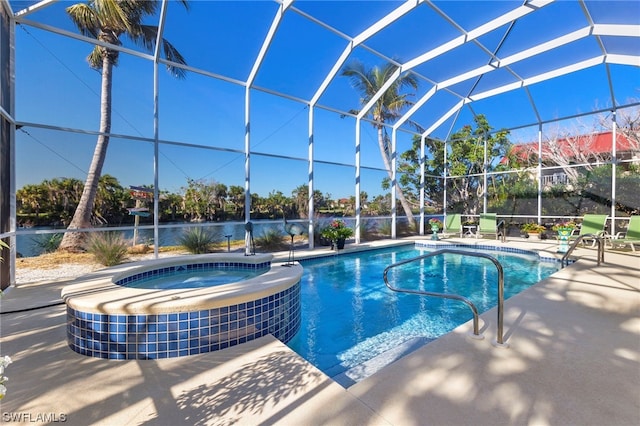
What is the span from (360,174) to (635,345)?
7748 millimetres

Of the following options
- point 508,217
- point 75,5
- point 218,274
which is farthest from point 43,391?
point 508,217

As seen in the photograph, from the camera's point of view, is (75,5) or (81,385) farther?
(75,5)

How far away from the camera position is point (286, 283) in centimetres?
318

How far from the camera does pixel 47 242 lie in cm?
559

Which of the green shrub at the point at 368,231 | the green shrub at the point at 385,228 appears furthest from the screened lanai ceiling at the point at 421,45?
the green shrub at the point at 385,228

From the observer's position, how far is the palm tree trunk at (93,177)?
6.00 metres

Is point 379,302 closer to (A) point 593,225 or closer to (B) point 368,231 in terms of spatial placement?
(B) point 368,231

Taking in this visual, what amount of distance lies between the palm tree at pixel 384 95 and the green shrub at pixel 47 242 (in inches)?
309

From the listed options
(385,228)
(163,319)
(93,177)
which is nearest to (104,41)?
(93,177)

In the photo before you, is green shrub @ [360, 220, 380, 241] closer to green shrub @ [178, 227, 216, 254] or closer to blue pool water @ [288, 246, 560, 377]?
blue pool water @ [288, 246, 560, 377]

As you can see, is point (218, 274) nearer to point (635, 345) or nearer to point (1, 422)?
point (1, 422)

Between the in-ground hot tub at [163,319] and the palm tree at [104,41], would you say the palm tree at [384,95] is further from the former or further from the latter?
the in-ground hot tub at [163,319]

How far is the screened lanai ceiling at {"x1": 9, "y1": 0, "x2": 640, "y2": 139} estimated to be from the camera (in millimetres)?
5633

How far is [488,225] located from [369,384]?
10.1 m
